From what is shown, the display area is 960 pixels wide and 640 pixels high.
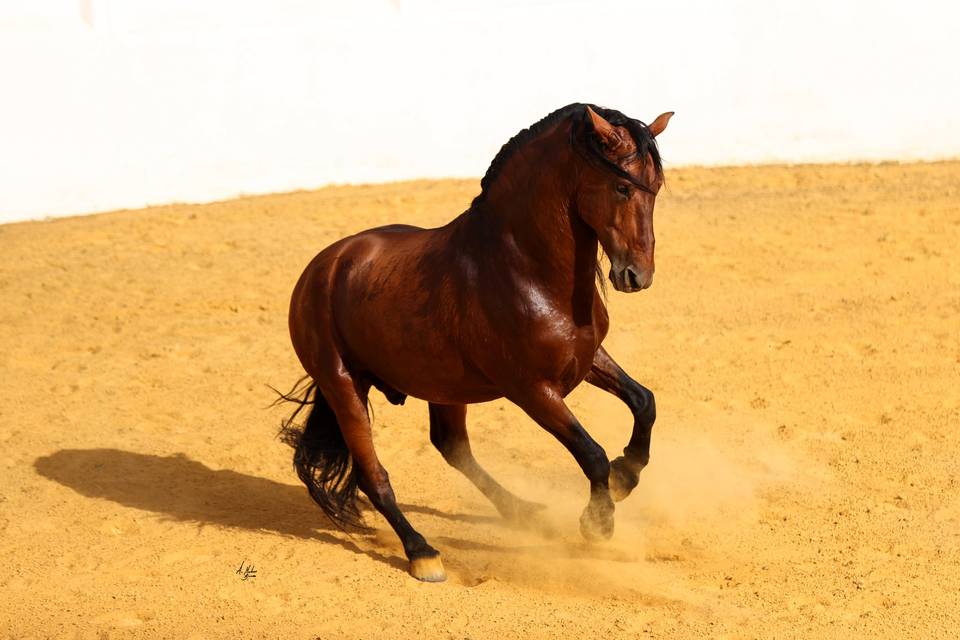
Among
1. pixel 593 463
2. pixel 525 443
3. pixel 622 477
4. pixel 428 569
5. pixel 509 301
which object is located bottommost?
pixel 525 443

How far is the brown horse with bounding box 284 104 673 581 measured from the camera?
5059mm

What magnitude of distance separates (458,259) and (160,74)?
7.95m

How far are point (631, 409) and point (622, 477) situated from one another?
0.32 metres

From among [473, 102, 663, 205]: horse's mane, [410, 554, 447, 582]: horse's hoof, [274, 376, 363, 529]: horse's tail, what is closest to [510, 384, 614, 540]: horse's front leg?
[410, 554, 447, 582]: horse's hoof

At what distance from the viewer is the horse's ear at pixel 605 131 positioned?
4.94 metres

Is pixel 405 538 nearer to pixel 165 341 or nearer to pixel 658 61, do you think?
pixel 165 341

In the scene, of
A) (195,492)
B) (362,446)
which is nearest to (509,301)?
(362,446)

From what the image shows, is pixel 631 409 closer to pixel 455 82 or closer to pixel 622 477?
pixel 622 477

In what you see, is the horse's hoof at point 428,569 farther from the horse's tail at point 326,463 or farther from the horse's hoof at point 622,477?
the horse's hoof at point 622,477

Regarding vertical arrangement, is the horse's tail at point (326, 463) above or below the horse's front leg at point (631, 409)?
below

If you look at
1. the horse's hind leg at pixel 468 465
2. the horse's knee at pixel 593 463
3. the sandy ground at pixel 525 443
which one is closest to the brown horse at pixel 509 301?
the horse's knee at pixel 593 463

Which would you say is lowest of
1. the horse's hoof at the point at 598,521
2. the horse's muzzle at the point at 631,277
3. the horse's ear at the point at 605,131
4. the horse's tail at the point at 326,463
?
the horse's tail at the point at 326,463

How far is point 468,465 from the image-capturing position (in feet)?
21.5

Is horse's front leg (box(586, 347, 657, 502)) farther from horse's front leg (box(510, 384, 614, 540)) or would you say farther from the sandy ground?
the sandy ground
